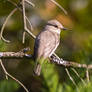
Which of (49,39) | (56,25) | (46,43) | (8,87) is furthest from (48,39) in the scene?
(8,87)

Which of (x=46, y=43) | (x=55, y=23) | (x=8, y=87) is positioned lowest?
(x=46, y=43)

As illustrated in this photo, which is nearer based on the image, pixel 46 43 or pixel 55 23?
pixel 46 43

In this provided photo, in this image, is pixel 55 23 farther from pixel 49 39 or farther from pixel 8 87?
pixel 8 87

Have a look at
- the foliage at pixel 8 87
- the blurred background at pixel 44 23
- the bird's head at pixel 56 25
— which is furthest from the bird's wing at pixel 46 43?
the foliage at pixel 8 87

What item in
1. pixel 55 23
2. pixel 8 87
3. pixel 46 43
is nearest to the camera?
pixel 8 87

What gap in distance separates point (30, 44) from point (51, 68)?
4.86 meters

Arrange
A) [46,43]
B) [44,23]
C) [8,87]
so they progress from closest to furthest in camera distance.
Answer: [8,87] < [46,43] < [44,23]

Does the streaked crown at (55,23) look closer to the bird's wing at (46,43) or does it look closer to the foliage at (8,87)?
the bird's wing at (46,43)

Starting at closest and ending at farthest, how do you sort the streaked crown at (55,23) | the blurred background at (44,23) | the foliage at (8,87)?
1. the foliage at (8,87)
2. the blurred background at (44,23)
3. the streaked crown at (55,23)

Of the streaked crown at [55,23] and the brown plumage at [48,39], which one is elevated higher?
the streaked crown at [55,23]

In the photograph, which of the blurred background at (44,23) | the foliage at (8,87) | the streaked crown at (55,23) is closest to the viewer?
the foliage at (8,87)

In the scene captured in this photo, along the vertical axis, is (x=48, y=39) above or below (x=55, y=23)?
below

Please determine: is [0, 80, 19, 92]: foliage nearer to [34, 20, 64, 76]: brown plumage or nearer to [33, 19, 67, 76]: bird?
[33, 19, 67, 76]: bird

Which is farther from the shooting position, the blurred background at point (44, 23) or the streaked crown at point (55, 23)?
the streaked crown at point (55, 23)
